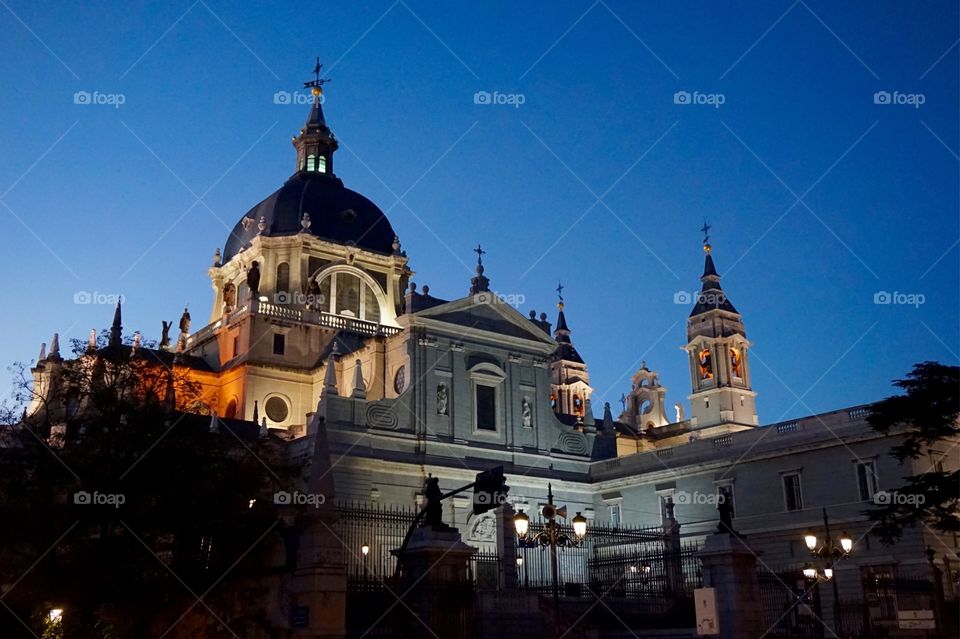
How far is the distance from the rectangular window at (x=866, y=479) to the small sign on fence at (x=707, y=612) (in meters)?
22.2

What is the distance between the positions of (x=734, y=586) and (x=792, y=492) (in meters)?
22.9

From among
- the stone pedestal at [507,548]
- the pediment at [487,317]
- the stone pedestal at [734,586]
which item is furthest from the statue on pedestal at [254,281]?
the stone pedestal at [734,586]

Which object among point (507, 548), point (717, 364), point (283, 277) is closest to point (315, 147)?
point (283, 277)

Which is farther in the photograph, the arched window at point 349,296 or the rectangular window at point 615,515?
the arched window at point 349,296

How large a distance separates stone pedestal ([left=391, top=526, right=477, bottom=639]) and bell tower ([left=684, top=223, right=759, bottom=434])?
56858 mm

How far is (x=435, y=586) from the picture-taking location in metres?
19.4

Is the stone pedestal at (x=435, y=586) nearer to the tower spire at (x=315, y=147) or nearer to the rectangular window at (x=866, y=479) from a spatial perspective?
the rectangular window at (x=866, y=479)

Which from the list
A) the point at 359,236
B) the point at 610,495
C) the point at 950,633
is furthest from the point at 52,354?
the point at 950,633

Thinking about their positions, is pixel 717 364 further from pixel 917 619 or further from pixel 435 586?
pixel 435 586

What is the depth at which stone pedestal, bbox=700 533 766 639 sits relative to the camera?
2241 centimetres

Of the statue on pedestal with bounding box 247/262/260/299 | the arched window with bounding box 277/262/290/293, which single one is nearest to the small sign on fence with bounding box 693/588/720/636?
the statue on pedestal with bounding box 247/262/260/299

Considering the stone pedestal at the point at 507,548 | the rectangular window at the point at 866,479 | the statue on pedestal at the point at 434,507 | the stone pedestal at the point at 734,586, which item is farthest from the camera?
the rectangular window at the point at 866,479

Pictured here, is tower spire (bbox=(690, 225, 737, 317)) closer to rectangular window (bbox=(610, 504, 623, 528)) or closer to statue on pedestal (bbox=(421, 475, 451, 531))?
rectangular window (bbox=(610, 504, 623, 528))

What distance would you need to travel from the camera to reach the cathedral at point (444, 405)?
1706 inches
